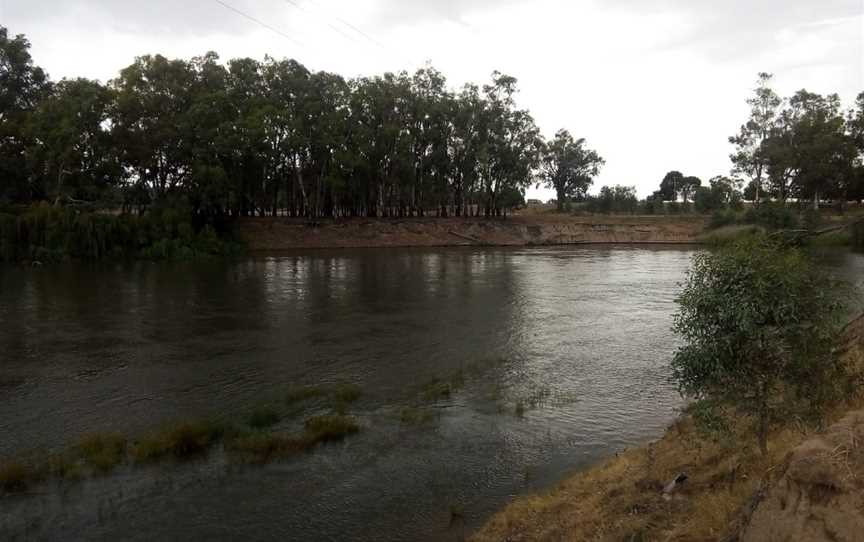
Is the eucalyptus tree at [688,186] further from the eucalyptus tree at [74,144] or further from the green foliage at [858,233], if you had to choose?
the green foliage at [858,233]

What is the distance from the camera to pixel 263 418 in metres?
13.6

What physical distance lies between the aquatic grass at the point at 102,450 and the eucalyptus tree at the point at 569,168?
98.6m

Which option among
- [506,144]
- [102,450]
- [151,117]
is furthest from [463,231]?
[102,450]

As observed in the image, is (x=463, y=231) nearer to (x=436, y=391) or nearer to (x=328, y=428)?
(x=436, y=391)

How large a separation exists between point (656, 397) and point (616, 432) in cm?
294

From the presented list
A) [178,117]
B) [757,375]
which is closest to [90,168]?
[178,117]

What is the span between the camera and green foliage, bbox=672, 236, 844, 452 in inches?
332

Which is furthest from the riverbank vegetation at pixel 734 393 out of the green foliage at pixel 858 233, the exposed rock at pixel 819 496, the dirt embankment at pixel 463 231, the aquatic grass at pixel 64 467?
the dirt embankment at pixel 463 231

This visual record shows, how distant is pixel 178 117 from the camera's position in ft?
194

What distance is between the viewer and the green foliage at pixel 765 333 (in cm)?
842

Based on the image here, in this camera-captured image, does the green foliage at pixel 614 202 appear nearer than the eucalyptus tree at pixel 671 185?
Yes

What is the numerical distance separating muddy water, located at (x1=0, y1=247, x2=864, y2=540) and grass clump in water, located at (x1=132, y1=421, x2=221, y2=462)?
515 millimetres

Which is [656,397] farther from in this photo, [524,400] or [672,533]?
[672,533]

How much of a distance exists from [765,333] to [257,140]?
5841 centimetres
